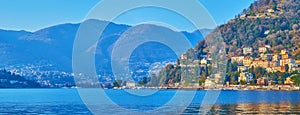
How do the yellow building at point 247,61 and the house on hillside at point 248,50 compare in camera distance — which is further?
the house on hillside at point 248,50

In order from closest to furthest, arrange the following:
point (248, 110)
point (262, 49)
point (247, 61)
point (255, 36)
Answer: point (248, 110), point (247, 61), point (262, 49), point (255, 36)

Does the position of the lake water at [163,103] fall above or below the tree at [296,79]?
below

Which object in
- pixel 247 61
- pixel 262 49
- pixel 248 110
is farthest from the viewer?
pixel 262 49

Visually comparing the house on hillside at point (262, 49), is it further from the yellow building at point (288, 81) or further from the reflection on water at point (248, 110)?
the reflection on water at point (248, 110)

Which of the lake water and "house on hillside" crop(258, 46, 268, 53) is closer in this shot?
the lake water

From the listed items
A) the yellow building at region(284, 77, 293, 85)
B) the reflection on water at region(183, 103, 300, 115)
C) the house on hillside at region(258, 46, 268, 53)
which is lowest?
the reflection on water at region(183, 103, 300, 115)

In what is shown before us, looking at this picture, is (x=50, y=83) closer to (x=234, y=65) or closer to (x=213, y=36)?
(x=213, y=36)

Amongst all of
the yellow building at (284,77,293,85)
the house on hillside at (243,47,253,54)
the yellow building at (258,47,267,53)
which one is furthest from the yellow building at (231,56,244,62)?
the yellow building at (284,77,293,85)

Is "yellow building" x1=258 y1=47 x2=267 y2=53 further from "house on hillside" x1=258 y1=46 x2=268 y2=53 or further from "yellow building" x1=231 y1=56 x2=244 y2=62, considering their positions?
"yellow building" x1=231 y1=56 x2=244 y2=62

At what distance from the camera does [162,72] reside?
5965 inches

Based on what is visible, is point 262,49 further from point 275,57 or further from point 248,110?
point 248,110

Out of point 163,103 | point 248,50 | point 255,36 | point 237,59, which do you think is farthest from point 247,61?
point 163,103

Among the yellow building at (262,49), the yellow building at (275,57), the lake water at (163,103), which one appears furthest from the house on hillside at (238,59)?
the lake water at (163,103)

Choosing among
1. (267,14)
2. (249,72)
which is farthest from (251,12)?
(249,72)
